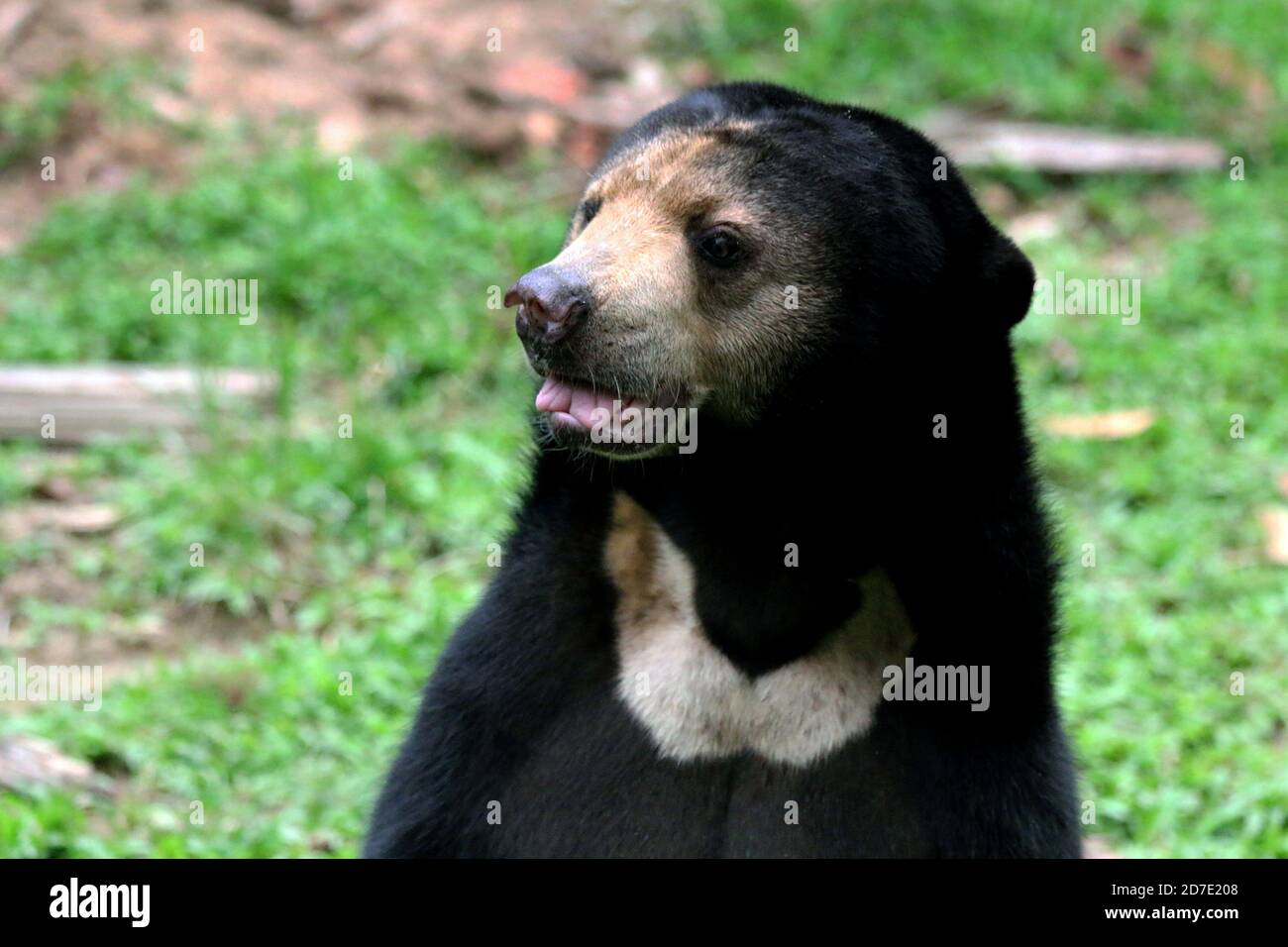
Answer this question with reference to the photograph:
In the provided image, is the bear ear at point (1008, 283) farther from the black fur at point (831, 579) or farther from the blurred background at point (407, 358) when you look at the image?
the blurred background at point (407, 358)

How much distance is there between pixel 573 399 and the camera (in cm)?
335

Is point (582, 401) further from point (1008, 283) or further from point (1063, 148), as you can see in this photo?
point (1063, 148)

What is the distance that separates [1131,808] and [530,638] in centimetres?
219

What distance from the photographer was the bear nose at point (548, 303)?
127 inches

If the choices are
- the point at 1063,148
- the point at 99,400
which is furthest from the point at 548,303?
the point at 1063,148

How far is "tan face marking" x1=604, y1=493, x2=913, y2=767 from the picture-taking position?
139 inches

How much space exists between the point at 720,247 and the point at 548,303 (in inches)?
15.6

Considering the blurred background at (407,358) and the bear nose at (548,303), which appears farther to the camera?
the blurred background at (407,358)

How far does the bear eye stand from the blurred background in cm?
69

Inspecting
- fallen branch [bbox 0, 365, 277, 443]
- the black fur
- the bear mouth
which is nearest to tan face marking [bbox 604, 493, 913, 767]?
the black fur

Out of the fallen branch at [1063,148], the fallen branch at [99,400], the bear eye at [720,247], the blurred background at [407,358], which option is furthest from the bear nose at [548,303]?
the fallen branch at [1063,148]

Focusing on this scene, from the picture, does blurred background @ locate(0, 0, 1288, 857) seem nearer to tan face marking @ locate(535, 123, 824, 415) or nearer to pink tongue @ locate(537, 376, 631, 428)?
pink tongue @ locate(537, 376, 631, 428)

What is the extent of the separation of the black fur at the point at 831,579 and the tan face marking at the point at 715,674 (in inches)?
1.2
